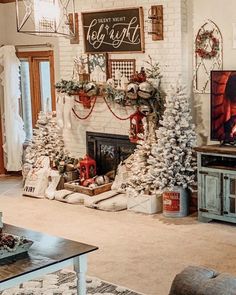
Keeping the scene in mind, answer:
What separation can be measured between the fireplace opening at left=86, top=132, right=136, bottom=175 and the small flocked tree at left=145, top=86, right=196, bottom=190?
0.93m

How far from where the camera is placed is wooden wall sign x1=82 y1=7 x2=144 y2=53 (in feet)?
22.5

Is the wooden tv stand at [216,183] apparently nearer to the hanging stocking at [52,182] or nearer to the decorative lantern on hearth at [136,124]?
the decorative lantern on hearth at [136,124]

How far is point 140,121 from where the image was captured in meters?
6.91

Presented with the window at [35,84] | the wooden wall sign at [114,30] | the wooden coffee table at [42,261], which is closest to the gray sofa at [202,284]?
the wooden coffee table at [42,261]

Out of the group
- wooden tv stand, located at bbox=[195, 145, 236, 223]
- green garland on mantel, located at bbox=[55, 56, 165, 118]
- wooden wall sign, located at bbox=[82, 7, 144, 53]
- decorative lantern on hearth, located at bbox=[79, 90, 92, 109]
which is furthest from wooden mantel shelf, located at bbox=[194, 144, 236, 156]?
decorative lantern on hearth, located at bbox=[79, 90, 92, 109]

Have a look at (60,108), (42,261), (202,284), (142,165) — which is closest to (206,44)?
(142,165)

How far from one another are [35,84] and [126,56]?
6.91 feet

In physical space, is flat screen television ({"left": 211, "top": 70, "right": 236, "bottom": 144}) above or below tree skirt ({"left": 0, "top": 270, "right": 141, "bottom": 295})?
above

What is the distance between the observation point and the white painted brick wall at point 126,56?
21.3 feet

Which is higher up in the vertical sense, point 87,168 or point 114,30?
point 114,30

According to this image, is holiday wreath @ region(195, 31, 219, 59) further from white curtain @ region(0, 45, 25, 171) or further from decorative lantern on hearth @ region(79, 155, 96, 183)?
white curtain @ region(0, 45, 25, 171)

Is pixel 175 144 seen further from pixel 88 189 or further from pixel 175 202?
pixel 88 189

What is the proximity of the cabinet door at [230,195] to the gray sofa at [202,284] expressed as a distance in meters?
3.14

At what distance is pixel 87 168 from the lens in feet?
24.1
